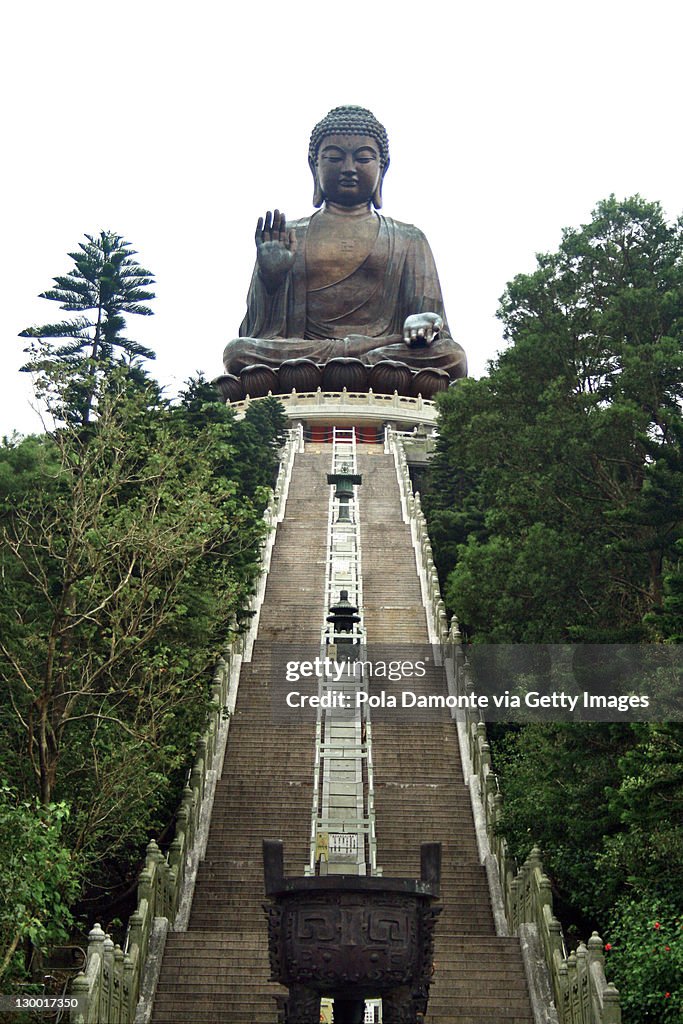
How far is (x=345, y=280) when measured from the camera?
1625 inches

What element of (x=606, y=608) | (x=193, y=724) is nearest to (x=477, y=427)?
(x=606, y=608)

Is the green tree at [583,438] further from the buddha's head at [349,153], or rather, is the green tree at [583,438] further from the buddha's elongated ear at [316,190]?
the buddha's elongated ear at [316,190]

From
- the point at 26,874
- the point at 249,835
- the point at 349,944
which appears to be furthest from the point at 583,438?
the point at 349,944

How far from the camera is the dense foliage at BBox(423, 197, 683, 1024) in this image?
11.8 metres

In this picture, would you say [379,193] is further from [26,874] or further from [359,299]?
[26,874]

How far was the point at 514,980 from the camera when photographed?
475 inches

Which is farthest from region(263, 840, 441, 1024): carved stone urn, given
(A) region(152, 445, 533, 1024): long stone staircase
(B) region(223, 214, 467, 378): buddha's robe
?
(B) region(223, 214, 467, 378): buddha's robe

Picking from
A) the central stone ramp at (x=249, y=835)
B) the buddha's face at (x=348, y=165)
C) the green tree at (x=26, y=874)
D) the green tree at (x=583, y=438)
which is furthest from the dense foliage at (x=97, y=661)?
the buddha's face at (x=348, y=165)

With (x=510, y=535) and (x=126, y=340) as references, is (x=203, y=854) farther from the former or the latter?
(x=126, y=340)

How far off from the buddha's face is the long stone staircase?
2066 cm

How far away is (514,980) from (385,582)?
35.3 ft

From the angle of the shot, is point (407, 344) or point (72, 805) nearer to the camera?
point (72, 805)
